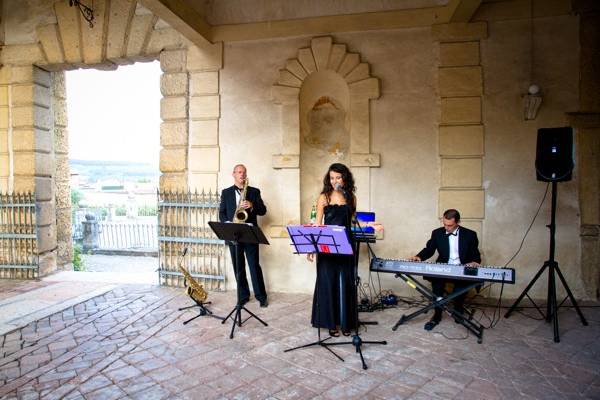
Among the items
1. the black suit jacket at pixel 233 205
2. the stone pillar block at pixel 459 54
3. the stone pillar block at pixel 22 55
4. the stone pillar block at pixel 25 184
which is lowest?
the black suit jacket at pixel 233 205

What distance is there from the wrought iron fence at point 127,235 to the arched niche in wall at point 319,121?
23.4ft

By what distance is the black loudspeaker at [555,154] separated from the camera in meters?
3.98

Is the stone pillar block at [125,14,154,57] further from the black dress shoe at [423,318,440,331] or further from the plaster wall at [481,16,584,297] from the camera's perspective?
the black dress shoe at [423,318,440,331]

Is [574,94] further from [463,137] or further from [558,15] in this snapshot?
[463,137]

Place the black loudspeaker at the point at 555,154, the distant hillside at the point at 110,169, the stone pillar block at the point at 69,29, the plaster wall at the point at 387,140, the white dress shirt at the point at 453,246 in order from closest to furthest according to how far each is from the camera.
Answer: the black loudspeaker at the point at 555,154 → the white dress shirt at the point at 453,246 → the plaster wall at the point at 387,140 → the stone pillar block at the point at 69,29 → the distant hillside at the point at 110,169

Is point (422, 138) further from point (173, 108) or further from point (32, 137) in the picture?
point (32, 137)

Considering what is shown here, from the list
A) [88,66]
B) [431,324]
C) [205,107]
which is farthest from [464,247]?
[88,66]

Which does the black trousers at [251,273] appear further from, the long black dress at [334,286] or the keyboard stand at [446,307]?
the keyboard stand at [446,307]

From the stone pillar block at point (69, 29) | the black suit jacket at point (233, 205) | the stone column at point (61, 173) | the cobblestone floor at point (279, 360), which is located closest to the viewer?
the cobblestone floor at point (279, 360)

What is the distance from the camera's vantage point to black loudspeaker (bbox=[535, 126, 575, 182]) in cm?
398

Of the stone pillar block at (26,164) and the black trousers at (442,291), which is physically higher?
the stone pillar block at (26,164)

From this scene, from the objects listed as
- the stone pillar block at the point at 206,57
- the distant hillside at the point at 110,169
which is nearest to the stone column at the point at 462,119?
the stone pillar block at the point at 206,57

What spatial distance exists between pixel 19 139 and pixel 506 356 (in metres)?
7.32

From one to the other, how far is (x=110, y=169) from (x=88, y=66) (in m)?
16.5
